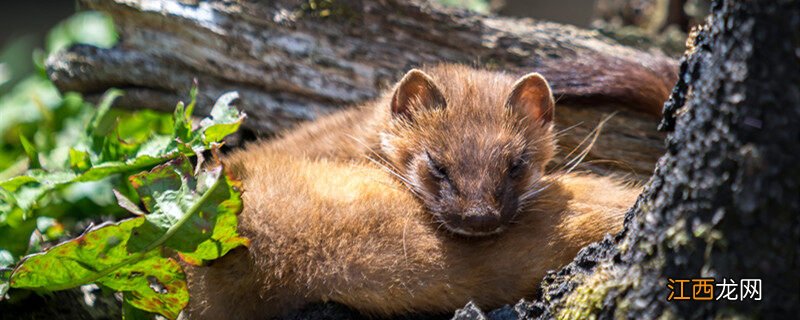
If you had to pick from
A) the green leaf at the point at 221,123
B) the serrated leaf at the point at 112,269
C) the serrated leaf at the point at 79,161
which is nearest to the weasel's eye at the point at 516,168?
the green leaf at the point at 221,123

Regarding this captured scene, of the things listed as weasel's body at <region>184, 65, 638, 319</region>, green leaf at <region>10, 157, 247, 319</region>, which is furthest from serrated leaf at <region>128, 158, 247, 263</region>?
weasel's body at <region>184, 65, 638, 319</region>

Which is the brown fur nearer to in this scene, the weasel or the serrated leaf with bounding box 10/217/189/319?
the serrated leaf with bounding box 10/217/189/319

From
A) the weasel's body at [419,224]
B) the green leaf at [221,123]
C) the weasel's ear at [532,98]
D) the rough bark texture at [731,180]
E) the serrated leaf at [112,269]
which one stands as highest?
the rough bark texture at [731,180]

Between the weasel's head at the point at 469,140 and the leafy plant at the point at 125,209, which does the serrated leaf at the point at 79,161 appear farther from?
the weasel's head at the point at 469,140

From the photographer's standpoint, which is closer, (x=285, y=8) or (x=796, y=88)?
(x=796, y=88)

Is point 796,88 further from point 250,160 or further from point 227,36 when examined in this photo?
point 227,36

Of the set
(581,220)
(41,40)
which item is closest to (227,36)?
(581,220)
